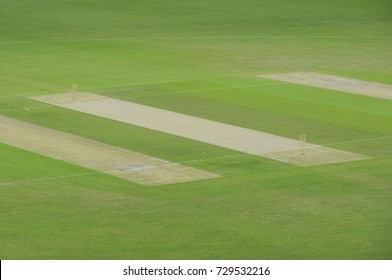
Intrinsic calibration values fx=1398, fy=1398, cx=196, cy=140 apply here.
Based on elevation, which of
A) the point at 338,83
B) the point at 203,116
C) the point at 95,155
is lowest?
the point at 95,155

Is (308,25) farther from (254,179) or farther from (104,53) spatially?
(254,179)

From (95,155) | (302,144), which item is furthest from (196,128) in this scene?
(95,155)

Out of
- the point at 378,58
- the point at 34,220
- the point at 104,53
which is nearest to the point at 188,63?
the point at 104,53

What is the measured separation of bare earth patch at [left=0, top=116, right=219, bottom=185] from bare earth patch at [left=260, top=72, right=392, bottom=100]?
59.5 ft

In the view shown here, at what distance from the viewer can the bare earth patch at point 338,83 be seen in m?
74.7

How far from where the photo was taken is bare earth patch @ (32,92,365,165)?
59469 millimetres

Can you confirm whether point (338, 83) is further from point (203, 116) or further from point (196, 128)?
point (196, 128)

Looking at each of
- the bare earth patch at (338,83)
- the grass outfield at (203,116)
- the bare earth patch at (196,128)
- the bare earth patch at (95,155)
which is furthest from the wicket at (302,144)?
the bare earth patch at (338,83)

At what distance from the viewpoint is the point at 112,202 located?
51.0m

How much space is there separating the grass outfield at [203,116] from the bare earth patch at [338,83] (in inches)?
45.2

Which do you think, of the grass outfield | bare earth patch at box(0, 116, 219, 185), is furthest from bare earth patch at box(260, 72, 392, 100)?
bare earth patch at box(0, 116, 219, 185)

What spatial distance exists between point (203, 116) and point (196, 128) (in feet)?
9.31

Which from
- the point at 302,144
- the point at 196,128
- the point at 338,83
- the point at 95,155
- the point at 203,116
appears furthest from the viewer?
the point at 338,83

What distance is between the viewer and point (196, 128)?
65312 mm
